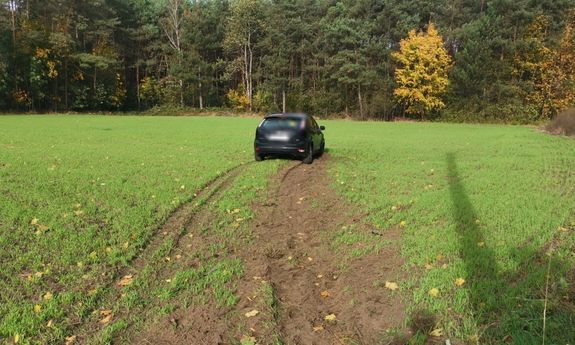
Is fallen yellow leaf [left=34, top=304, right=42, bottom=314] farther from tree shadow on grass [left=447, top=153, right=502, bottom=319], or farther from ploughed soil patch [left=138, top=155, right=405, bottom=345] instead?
tree shadow on grass [left=447, top=153, right=502, bottom=319]

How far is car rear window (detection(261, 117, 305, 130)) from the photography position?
1435 cm

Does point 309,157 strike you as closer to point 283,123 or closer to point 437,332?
point 283,123

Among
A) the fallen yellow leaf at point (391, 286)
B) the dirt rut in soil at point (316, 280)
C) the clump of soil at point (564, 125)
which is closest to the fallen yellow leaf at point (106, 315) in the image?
the dirt rut in soil at point (316, 280)

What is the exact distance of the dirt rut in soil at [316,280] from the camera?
4371mm

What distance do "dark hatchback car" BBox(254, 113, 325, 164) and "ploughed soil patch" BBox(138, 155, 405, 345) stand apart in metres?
6.39

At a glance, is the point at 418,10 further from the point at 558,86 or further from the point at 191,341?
the point at 191,341

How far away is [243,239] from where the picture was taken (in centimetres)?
706

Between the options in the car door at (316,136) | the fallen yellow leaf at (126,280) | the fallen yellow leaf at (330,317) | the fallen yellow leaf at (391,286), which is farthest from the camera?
the car door at (316,136)

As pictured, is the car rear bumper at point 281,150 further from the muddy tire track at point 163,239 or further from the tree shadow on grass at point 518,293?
the tree shadow on grass at point 518,293

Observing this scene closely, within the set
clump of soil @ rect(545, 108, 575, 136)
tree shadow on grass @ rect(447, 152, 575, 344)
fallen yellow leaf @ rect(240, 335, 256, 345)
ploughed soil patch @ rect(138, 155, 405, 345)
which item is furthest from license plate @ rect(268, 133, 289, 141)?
clump of soil @ rect(545, 108, 575, 136)

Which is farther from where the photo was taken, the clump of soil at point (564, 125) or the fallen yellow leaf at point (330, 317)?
the clump of soil at point (564, 125)

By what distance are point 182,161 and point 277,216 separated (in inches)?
273

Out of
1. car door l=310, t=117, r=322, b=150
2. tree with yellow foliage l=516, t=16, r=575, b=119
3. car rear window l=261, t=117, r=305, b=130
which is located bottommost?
car door l=310, t=117, r=322, b=150

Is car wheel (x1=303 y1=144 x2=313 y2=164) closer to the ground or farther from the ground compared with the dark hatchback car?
closer to the ground
